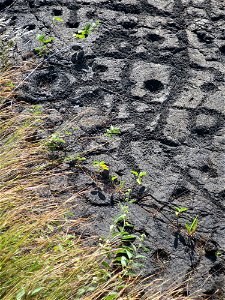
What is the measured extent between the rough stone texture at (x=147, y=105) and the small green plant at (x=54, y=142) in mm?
48

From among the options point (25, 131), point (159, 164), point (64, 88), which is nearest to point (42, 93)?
point (64, 88)

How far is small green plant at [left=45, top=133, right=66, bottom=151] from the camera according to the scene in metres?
3.80

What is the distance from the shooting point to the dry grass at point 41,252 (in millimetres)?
2797

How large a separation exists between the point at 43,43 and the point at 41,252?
6.21 feet

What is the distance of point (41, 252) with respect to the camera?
118 inches

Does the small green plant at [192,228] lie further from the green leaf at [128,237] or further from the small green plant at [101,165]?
the small green plant at [101,165]

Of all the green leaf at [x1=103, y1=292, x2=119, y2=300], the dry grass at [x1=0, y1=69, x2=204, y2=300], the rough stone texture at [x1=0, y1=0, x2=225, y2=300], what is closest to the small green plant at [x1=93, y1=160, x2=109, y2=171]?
the rough stone texture at [x1=0, y1=0, x2=225, y2=300]

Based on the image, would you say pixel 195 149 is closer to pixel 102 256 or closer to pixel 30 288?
pixel 102 256

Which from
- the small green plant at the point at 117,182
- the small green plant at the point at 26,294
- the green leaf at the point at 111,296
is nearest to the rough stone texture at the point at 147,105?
the small green plant at the point at 117,182

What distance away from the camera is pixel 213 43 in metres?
4.62

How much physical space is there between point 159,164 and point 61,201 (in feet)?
2.01

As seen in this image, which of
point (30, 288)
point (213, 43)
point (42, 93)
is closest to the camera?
point (30, 288)

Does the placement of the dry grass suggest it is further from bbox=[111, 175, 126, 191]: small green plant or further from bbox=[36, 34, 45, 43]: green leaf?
bbox=[36, 34, 45, 43]: green leaf

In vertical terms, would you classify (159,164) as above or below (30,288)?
below
